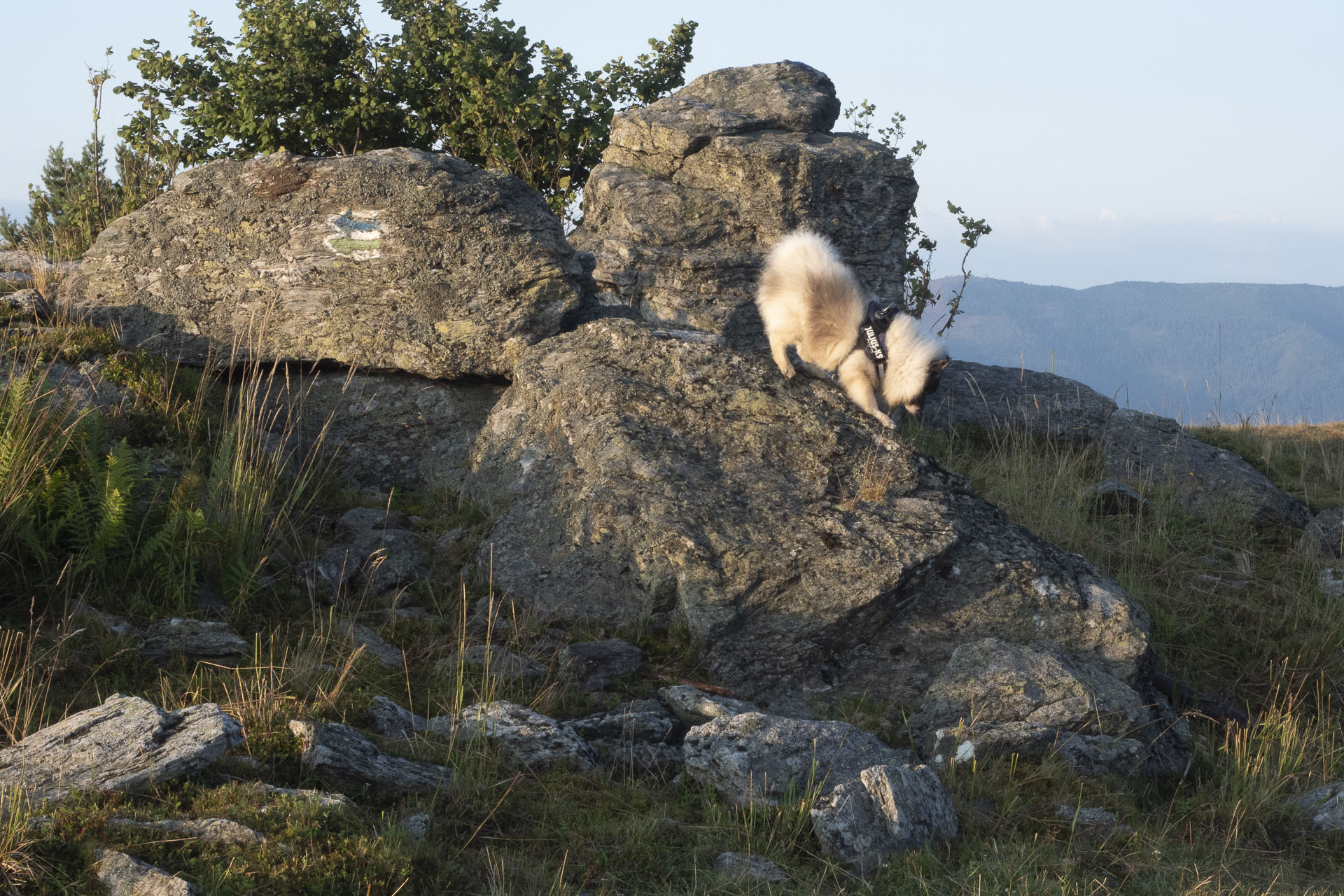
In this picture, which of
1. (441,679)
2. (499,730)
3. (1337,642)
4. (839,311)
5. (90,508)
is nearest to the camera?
(499,730)

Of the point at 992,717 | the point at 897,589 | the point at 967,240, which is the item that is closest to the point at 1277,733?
the point at 992,717

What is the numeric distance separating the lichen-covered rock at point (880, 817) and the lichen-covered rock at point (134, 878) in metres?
2.50

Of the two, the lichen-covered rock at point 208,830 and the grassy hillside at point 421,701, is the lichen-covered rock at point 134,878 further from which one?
the lichen-covered rock at point 208,830

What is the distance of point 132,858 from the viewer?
3342mm

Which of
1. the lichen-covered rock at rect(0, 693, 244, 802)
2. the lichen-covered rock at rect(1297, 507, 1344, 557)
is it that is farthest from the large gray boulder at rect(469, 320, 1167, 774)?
the lichen-covered rock at rect(1297, 507, 1344, 557)

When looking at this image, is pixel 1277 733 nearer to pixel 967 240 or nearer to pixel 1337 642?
pixel 1337 642

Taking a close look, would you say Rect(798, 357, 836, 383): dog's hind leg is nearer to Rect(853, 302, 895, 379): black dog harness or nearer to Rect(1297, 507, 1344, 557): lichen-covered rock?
Rect(853, 302, 895, 379): black dog harness

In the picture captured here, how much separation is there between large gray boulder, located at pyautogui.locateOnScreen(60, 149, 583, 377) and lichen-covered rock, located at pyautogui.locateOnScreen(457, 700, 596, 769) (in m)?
4.29

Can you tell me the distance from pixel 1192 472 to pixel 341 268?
9.24 m

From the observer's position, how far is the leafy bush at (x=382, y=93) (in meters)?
13.2

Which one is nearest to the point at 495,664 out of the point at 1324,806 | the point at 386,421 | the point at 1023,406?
the point at 386,421

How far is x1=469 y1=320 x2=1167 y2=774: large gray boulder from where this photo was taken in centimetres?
612

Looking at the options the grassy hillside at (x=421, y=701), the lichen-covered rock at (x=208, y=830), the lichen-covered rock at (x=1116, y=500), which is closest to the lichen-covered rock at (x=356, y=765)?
the grassy hillside at (x=421, y=701)

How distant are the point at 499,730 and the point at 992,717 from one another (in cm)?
283
